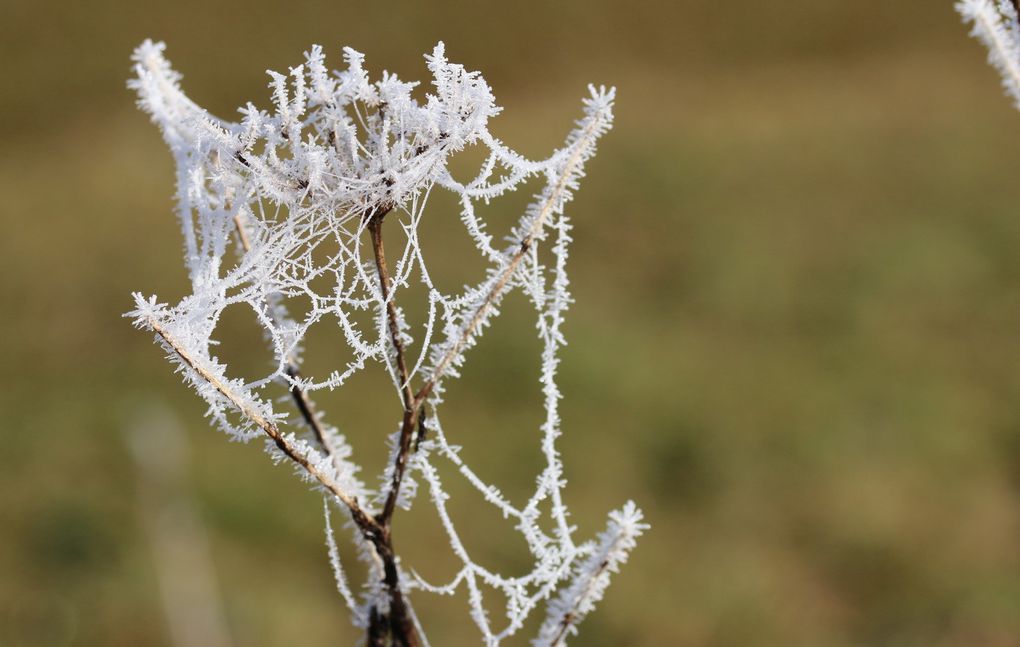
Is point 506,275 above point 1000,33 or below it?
below

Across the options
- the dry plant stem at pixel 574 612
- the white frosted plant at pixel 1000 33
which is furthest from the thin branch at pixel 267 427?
the white frosted plant at pixel 1000 33

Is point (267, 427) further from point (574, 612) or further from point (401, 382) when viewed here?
point (574, 612)

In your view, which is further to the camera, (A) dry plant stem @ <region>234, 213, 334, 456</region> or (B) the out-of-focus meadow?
(B) the out-of-focus meadow

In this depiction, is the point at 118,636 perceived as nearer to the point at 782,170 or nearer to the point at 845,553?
the point at 845,553

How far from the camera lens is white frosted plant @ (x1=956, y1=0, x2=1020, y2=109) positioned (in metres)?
0.75

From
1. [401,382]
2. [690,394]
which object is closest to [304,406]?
[401,382]

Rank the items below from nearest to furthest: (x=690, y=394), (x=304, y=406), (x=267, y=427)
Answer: (x=267, y=427), (x=304, y=406), (x=690, y=394)

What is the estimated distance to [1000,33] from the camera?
0.76 m

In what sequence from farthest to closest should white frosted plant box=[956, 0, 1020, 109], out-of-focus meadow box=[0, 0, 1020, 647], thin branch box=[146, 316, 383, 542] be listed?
out-of-focus meadow box=[0, 0, 1020, 647] → white frosted plant box=[956, 0, 1020, 109] → thin branch box=[146, 316, 383, 542]

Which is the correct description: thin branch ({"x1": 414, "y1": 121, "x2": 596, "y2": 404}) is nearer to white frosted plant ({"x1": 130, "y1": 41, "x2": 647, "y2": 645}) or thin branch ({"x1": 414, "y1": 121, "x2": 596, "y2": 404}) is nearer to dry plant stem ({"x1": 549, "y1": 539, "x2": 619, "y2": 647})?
white frosted plant ({"x1": 130, "y1": 41, "x2": 647, "y2": 645})

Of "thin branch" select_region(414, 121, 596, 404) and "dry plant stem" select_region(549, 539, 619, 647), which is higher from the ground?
"thin branch" select_region(414, 121, 596, 404)

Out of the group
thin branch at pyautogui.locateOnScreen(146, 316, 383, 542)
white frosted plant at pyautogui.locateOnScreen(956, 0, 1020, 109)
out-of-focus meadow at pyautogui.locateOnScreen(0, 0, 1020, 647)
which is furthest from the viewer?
out-of-focus meadow at pyautogui.locateOnScreen(0, 0, 1020, 647)

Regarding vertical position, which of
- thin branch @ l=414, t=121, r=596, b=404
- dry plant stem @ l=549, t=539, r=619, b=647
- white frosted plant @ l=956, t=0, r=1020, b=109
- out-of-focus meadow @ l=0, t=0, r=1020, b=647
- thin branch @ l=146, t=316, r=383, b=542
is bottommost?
thin branch @ l=146, t=316, r=383, b=542

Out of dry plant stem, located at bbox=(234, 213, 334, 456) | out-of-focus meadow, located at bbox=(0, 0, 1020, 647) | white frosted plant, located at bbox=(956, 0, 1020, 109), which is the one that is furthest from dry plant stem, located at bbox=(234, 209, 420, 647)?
out-of-focus meadow, located at bbox=(0, 0, 1020, 647)
